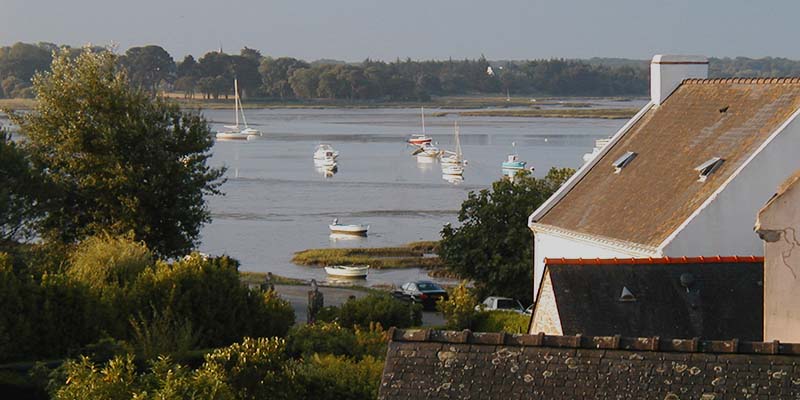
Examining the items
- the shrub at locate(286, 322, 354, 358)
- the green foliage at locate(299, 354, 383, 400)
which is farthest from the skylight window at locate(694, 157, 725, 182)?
the green foliage at locate(299, 354, 383, 400)

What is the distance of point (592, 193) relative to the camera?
29234 millimetres

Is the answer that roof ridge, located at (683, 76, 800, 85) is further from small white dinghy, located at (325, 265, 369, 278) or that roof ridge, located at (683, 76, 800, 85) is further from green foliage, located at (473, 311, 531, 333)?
small white dinghy, located at (325, 265, 369, 278)

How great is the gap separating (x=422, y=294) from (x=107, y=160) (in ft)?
39.7

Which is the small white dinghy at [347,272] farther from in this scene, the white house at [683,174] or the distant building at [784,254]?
the distant building at [784,254]

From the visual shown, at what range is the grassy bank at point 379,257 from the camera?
6344cm

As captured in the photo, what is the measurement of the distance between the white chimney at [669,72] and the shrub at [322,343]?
11453mm

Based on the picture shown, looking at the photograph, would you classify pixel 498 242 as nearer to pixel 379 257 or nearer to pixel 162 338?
pixel 379 257

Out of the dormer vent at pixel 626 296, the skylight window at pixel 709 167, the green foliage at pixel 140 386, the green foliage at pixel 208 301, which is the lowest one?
the green foliage at pixel 208 301

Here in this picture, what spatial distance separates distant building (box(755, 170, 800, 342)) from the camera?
37.7ft

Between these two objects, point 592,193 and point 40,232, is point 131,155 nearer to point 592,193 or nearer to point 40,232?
point 40,232

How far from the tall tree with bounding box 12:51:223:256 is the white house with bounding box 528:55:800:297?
14542 mm

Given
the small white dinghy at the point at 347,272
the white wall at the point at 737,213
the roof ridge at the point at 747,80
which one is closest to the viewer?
the white wall at the point at 737,213

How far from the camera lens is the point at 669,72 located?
3064 cm

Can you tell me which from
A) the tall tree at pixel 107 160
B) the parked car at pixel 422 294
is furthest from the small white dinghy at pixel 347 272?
the tall tree at pixel 107 160
